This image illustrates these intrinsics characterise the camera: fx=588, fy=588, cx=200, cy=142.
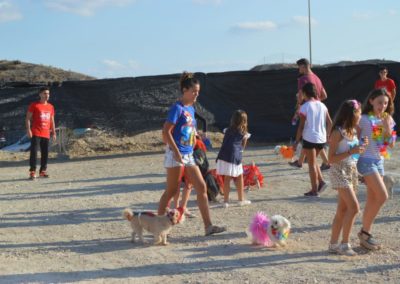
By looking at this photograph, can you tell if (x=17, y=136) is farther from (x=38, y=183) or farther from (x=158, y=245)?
(x=158, y=245)

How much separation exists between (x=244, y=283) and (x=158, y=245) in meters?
1.53

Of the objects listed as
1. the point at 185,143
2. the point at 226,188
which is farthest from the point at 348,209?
the point at 226,188

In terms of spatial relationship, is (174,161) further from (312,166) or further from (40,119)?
(40,119)

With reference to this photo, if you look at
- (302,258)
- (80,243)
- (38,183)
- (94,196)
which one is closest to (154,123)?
(38,183)

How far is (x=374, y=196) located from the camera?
18.3ft

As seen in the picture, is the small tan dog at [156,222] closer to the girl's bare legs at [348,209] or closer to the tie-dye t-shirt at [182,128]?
the tie-dye t-shirt at [182,128]

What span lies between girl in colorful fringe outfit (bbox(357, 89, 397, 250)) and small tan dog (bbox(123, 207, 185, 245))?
1.86m

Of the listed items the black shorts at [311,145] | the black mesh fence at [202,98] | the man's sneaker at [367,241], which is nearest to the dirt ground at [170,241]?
the man's sneaker at [367,241]

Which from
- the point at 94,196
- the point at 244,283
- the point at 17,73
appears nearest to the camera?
the point at 244,283

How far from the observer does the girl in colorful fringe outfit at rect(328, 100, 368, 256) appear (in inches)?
214

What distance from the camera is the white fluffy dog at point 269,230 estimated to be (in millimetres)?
5797

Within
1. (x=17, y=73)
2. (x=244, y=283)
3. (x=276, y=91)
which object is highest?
(x=17, y=73)

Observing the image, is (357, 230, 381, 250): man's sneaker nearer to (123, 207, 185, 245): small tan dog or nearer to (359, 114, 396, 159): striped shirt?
(359, 114, 396, 159): striped shirt

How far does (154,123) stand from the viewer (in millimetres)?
16094
